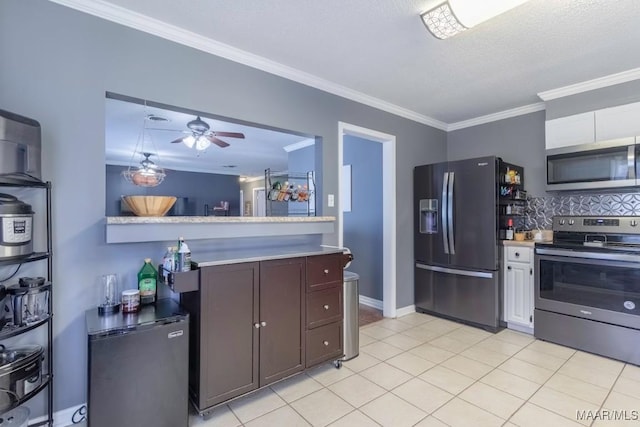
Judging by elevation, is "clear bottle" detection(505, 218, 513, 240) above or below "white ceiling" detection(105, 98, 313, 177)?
below

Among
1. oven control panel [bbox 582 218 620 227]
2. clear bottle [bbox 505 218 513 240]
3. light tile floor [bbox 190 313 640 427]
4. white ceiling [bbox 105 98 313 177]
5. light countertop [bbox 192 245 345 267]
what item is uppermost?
white ceiling [bbox 105 98 313 177]

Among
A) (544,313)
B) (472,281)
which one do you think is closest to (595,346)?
(544,313)

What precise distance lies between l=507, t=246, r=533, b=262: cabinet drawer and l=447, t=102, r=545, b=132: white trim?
1.69 metres

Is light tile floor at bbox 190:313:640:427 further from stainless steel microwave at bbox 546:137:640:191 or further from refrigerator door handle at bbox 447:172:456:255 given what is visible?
stainless steel microwave at bbox 546:137:640:191

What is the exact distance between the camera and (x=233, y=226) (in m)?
2.35

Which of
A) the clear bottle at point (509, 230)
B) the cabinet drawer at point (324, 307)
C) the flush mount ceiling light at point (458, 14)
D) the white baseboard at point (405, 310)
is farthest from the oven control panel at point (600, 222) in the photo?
the cabinet drawer at point (324, 307)

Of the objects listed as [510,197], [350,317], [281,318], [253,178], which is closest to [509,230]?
[510,197]

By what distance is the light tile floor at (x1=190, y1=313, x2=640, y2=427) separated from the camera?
Result: 6.35 ft

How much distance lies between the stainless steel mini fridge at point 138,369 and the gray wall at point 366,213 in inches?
116

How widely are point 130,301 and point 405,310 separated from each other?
3.15m

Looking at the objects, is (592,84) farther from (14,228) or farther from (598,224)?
(14,228)

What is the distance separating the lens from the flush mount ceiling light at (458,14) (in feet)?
5.93


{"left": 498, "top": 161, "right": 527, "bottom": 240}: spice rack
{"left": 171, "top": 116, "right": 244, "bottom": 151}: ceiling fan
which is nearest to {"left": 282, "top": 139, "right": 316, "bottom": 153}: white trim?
{"left": 171, "top": 116, "right": 244, "bottom": 151}: ceiling fan

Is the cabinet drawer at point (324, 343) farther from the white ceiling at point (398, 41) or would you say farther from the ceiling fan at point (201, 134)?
the ceiling fan at point (201, 134)
